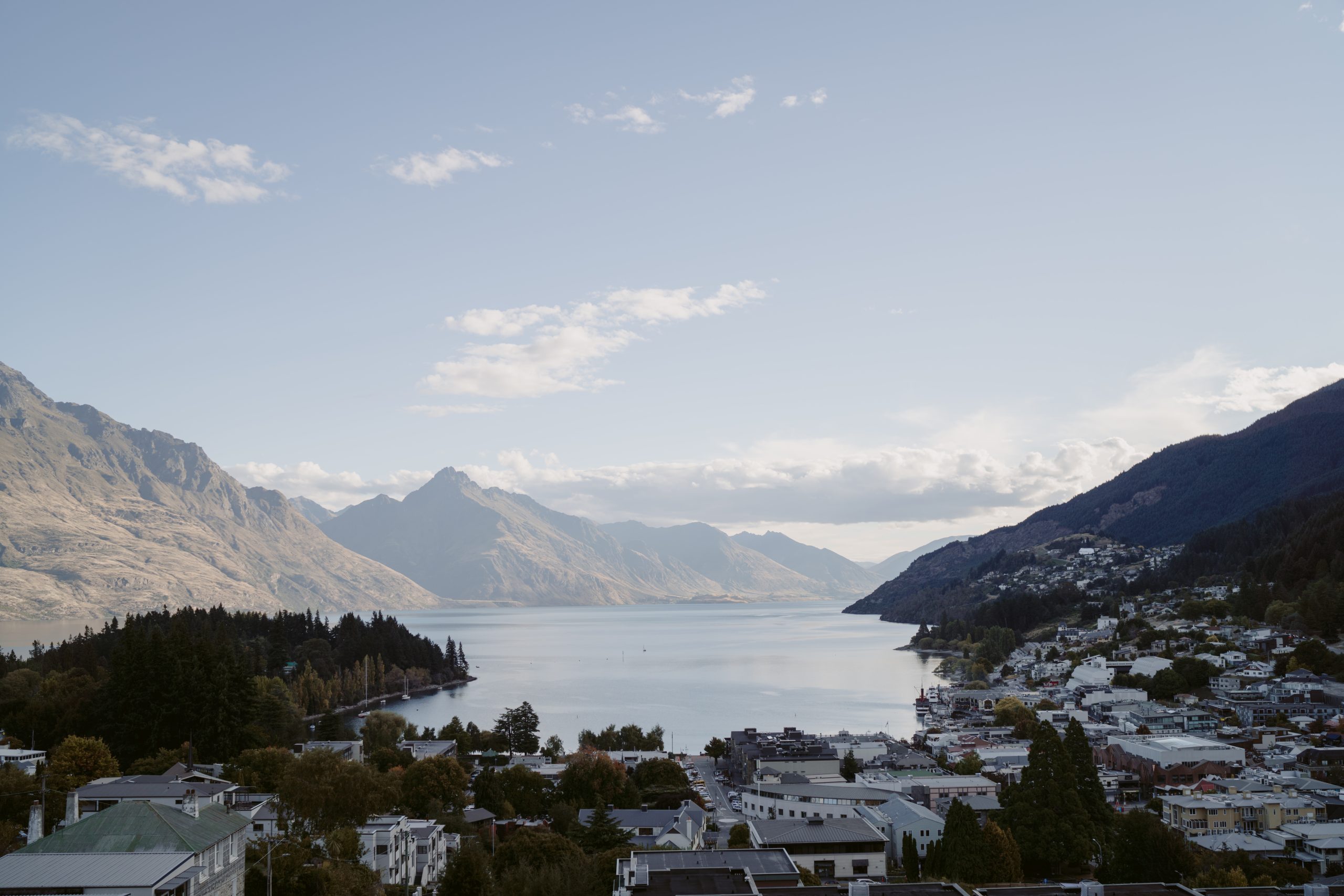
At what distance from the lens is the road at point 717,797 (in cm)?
3647

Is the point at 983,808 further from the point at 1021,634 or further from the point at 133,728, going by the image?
the point at 1021,634

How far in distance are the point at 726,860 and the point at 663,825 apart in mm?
12837

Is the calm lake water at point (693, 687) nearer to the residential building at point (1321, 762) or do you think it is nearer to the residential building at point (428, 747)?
the residential building at point (428, 747)

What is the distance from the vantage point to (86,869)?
17.0 m

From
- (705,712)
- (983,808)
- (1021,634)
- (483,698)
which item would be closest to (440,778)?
(983,808)

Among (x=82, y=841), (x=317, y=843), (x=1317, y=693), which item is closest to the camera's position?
(x=82, y=841)

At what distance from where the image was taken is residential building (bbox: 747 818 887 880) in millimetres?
31953

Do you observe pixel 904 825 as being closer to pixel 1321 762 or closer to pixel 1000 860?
pixel 1000 860

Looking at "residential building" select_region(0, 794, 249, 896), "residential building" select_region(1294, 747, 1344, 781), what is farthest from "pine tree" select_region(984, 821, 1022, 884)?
"residential building" select_region(1294, 747, 1344, 781)

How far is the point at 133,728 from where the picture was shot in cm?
4241

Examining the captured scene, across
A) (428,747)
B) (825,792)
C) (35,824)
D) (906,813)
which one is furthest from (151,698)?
(906,813)

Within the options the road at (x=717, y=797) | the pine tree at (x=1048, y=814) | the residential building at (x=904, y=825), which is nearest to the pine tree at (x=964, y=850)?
the pine tree at (x=1048, y=814)

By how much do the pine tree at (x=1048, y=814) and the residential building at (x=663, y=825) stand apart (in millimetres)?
10458

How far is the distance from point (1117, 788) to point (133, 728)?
45.2 metres
